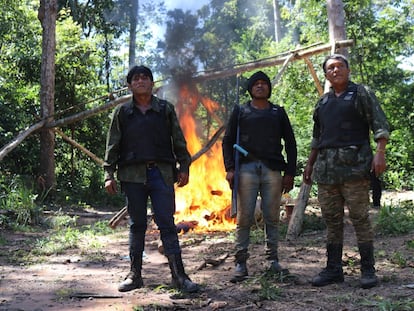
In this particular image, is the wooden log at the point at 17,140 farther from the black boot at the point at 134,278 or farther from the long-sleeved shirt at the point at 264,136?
the long-sleeved shirt at the point at 264,136

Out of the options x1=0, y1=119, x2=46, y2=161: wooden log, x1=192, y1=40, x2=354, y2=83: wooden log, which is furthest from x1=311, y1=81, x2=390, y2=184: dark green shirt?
x1=0, y1=119, x2=46, y2=161: wooden log

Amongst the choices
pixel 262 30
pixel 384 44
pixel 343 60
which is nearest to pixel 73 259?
pixel 343 60

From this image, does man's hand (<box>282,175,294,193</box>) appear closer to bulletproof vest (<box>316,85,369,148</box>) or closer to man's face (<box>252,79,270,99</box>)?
bulletproof vest (<box>316,85,369,148</box>)

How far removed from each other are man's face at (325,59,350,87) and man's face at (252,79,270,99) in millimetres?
621

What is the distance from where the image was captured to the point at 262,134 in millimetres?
4352

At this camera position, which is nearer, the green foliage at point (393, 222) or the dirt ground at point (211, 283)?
the dirt ground at point (211, 283)

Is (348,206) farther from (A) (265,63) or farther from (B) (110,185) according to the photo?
(A) (265,63)

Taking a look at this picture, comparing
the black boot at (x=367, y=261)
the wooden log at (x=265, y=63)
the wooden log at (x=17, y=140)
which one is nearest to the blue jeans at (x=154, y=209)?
the black boot at (x=367, y=261)

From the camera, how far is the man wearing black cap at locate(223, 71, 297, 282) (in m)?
4.35

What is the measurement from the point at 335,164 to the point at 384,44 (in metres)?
11.9

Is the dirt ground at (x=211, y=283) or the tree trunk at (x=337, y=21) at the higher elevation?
the tree trunk at (x=337, y=21)

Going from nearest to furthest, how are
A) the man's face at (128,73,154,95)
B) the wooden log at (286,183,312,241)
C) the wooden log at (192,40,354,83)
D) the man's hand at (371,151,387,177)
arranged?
the man's hand at (371,151,387,177), the man's face at (128,73,154,95), the wooden log at (286,183,312,241), the wooden log at (192,40,354,83)

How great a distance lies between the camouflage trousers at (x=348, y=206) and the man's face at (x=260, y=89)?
3.43ft

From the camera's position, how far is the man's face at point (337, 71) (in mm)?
4027
